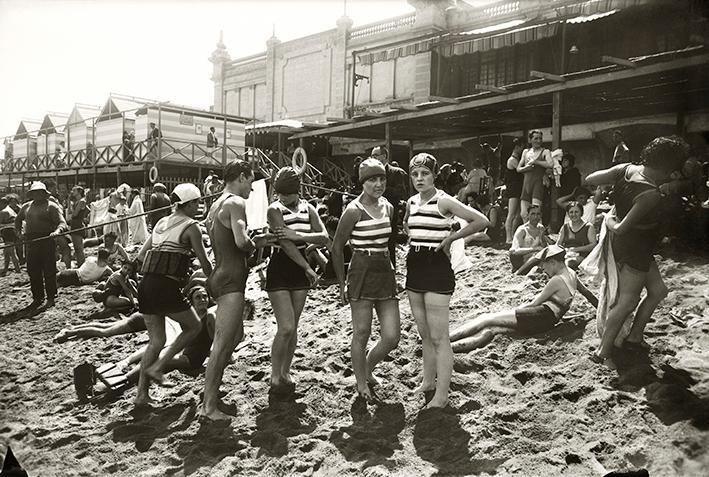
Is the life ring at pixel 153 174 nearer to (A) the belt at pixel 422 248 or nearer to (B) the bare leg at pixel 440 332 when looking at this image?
Result: (A) the belt at pixel 422 248

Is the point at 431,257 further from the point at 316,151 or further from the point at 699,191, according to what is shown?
the point at 316,151

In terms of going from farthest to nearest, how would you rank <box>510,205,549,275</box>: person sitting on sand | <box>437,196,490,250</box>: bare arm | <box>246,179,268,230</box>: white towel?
<box>510,205,549,275</box>: person sitting on sand
<box>246,179,268,230</box>: white towel
<box>437,196,490,250</box>: bare arm

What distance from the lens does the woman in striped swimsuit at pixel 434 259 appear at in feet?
13.5

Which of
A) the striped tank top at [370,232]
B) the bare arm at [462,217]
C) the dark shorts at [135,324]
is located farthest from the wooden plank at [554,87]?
the dark shorts at [135,324]

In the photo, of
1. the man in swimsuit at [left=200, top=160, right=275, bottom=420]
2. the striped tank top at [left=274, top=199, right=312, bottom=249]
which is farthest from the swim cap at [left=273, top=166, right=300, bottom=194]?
the man in swimsuit at [left=200, top=160, right=275, bottom=420]

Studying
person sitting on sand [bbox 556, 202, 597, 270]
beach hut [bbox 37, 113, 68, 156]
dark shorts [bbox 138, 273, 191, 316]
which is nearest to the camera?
dark shorts [bbox 138, 273, 191, 316]

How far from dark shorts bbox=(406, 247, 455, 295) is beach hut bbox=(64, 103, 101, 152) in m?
20.8

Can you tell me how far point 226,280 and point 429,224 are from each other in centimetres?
157

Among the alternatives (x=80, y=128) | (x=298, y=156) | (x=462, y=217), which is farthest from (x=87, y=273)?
(x=80, y=128)

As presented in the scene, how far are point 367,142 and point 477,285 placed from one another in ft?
39.6

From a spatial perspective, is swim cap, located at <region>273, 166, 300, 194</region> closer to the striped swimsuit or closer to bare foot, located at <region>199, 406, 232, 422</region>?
the striped swimsuit

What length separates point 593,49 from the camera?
13.5 metres

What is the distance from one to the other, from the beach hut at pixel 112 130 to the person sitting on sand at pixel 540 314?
17.5 meters

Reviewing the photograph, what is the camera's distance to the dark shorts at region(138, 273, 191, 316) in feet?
15.6
